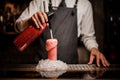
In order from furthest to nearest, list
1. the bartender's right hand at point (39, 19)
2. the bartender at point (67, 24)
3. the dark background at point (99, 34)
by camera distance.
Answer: the dark background at point (99, 34) → the bartender at point (67, 24) → the bartender's right hand at point (39, 19)

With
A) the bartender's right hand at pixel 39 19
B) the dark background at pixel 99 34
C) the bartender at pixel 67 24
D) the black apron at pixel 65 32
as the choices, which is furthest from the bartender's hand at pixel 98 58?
the dark background at pixel 99 34

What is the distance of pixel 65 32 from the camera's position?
281 centimetres

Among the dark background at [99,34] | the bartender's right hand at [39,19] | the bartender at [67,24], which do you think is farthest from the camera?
the dark background at [99,34]

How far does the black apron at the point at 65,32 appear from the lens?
2.76 metres

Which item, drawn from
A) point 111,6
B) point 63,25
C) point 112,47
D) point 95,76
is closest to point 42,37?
point 63,25

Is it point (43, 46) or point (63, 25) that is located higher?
point (63, 25)

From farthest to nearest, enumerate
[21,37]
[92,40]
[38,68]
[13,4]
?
[13,4] → [92,40] → [21,37] → [38,68]

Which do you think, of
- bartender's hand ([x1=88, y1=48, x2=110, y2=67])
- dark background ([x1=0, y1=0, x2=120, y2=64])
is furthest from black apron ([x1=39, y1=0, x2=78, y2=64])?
dark background ([x1=0, y1=0, x2=120, y2=64])

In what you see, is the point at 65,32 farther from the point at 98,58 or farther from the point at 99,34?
the point at 99,34

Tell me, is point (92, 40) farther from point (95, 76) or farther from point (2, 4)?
point (2, 4)

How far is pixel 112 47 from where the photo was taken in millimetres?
5125

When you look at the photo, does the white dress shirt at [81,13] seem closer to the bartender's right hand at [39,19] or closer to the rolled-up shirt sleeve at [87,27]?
the rolled-up shirt sleeve at [87,27]

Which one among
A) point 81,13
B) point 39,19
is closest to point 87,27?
point 81,13

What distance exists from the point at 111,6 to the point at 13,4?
2725 mm
